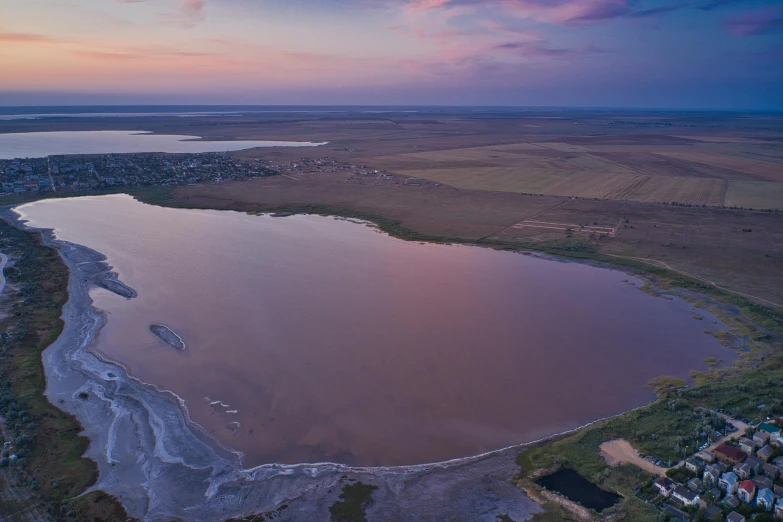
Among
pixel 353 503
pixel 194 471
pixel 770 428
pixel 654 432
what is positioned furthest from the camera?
pixel 654 432

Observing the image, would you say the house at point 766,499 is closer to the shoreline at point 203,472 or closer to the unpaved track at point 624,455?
the unpaved track at point 624,455

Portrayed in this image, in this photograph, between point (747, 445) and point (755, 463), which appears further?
point (747, 445)

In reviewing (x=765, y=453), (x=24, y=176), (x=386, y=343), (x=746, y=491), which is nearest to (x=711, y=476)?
(x=746, y=491)

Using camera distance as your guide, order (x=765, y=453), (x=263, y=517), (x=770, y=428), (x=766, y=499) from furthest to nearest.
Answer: (x=770, y=428) < (x=765, y=453) < (x=263, y=517) < (x=766, y=499)

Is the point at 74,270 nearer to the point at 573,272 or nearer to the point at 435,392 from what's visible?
the point at 435,392

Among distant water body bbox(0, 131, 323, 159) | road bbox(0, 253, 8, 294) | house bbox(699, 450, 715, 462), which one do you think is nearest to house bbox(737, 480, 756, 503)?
house bbox(699, 450, 715, 462)

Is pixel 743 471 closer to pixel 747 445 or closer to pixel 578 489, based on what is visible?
pixel 747 445
